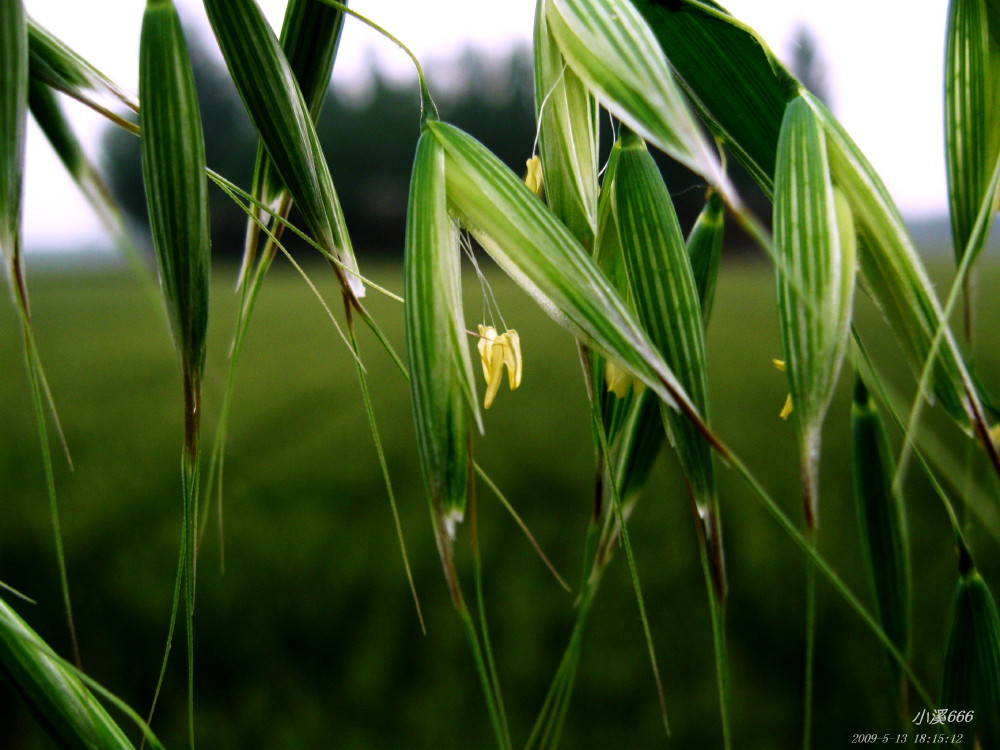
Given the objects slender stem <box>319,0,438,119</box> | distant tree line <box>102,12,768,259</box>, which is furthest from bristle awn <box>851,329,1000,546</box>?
distant tree line <box>102,12,768,259</box>

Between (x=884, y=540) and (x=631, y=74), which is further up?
(x=631, y=74)

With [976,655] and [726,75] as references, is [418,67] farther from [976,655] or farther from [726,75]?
[976,655]

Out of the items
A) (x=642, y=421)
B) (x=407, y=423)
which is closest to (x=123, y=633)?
(x=407, y=423)

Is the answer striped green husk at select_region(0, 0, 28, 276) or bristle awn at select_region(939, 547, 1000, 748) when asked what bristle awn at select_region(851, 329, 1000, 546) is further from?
striped green husk at select_region(0, 0, 28, 276)

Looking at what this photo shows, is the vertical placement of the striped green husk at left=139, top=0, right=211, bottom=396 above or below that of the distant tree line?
below

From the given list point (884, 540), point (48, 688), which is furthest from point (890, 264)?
point (48, 688)

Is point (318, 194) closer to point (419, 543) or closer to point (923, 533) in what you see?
point (419, 543)
